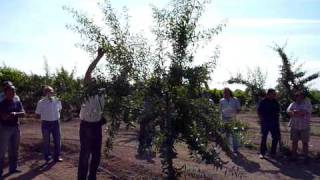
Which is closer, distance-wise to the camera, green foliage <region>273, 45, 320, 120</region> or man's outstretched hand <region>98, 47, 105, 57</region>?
man's outstretched hand <region>98, 47, 105, 57</region>

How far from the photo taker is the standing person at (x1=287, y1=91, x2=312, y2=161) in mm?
13055

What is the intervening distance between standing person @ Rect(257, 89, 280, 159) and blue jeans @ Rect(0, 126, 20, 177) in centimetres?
596

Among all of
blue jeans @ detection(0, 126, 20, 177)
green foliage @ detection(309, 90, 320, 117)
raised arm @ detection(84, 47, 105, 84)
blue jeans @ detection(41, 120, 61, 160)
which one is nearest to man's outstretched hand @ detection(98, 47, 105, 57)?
raised arm @ detection(84, 47, 105, 84)

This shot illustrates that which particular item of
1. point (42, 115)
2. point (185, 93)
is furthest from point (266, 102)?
point (185, 93)

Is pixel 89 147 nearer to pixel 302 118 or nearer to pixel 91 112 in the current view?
pixel 91 112

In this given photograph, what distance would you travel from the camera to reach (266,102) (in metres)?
13.6

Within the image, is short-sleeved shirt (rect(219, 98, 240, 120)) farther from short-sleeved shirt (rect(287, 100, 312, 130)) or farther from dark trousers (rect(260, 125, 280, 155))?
short-sleeved shirt (rect(287, 100, 312, 130))

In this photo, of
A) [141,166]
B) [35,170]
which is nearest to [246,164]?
[141,166]

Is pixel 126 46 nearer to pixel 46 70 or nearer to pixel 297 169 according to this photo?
pixel 297 169

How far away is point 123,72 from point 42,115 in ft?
17.2

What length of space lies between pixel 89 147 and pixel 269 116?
594cm

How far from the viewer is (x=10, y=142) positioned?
1044cm

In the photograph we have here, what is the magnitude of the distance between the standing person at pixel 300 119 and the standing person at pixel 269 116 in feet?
1.59

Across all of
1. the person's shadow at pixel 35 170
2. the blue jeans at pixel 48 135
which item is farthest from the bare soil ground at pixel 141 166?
the blue jeans at pixel 48 135
